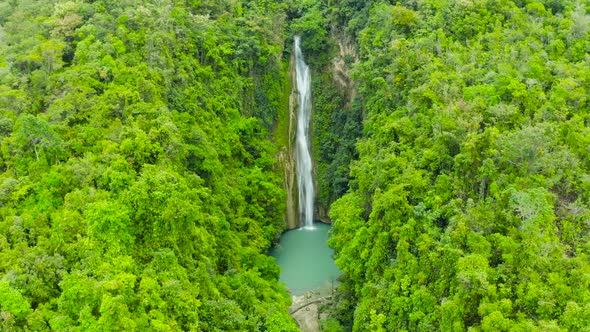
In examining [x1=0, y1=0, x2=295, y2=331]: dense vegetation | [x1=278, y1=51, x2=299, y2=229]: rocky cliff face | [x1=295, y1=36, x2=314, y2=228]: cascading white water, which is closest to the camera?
[x1=0, y1=0, x2=295, y2=331]: dense vegetation

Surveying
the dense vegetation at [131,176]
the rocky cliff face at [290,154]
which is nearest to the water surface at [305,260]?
the rocky cliff face at [290,154]

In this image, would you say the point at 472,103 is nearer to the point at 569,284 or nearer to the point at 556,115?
the point at 556,115

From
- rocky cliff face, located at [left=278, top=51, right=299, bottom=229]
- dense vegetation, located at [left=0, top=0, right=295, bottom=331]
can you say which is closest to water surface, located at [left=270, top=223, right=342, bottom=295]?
rocky cliff face, located at [left=278, top=51, right=299, bottom=229]

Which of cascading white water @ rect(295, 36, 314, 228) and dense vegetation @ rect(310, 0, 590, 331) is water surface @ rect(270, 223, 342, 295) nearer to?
cascading white water @ rect(295, 36, 314, 228)

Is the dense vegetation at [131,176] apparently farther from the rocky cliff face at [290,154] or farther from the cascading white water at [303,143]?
the cascading white water at [303,143]

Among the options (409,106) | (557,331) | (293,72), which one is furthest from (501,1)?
(557,331)

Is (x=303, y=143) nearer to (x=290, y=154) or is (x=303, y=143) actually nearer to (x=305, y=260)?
(x=290, y=154)
